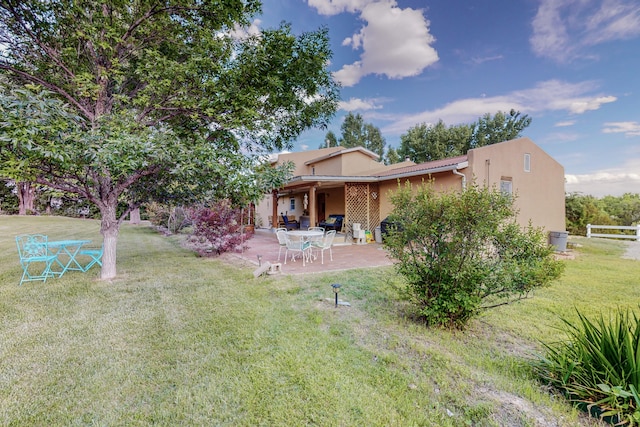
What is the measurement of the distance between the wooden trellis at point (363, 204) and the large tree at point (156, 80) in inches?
250

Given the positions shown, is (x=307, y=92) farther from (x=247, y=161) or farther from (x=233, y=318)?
(x=233, y=318)

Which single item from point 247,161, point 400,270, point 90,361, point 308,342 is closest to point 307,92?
point 247,161

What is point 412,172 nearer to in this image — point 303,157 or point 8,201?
point 303,157

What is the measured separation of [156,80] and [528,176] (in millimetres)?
13173

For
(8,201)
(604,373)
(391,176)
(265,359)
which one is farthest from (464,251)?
(8,201)

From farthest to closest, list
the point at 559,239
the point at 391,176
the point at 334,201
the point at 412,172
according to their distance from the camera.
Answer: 1. the point at 334,201
2. the point at 391,176
3. the point at 559,239
4. the point at 412,172

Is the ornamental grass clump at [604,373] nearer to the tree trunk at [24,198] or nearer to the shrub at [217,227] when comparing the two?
the shrub at [217,227]

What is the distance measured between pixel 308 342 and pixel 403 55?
50.1ft

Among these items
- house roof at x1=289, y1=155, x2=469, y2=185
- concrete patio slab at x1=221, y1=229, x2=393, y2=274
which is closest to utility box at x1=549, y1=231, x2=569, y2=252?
house roof at x1=289, y1=155, x2=469, y2=185

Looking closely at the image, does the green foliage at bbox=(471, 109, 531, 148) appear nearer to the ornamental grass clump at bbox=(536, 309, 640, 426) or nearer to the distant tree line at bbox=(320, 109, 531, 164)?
the distant tree line at bbox=(320, 109, 531, 164)

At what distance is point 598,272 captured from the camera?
283 inches

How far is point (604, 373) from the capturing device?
2.12m

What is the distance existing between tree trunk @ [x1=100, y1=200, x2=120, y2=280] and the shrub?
292 cm

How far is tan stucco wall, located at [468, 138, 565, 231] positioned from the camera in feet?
32.2
